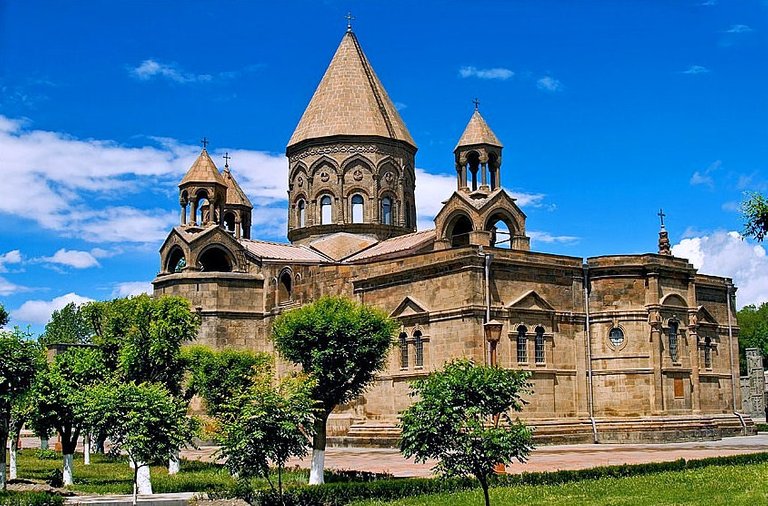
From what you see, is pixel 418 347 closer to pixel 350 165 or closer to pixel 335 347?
pixel 335 347

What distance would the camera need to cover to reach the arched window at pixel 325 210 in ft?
165

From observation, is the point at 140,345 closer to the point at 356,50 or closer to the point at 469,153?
the point at 469,153

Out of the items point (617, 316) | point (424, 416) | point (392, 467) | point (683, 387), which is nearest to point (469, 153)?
point (617, 316)

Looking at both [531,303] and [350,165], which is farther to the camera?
[350,165]

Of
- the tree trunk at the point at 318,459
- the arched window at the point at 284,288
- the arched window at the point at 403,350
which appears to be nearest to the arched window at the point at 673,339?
the arched window at the point at 403,350

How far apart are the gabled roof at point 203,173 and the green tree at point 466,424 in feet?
104

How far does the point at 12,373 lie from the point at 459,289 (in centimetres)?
1798

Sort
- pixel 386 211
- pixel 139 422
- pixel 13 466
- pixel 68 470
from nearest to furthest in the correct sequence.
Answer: pixel 139 422 < pixel 68 470 < pixel 13 466 < pixel 386 211

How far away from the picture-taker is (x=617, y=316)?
37719 mm

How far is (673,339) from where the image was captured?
38.5m

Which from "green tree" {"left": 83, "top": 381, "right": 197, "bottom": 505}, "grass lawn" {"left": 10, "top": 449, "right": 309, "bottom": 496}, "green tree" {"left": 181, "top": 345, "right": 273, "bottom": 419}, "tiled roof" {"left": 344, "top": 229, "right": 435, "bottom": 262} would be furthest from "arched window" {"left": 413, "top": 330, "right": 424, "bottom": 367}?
"green tree" {"left": 83, "top": 381, "right": 197, "bottom": 505}

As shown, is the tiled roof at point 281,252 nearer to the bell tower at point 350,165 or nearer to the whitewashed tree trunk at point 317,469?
the bell tower at point 350,165

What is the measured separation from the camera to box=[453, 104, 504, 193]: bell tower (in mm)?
41281

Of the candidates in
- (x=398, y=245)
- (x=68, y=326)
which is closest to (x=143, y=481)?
(x=398, y=245)
